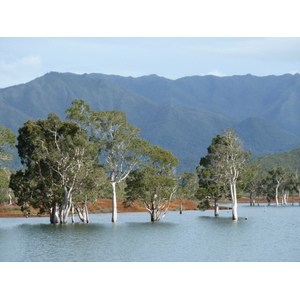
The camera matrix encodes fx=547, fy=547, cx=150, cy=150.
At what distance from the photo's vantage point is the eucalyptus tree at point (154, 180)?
63184 millimetres

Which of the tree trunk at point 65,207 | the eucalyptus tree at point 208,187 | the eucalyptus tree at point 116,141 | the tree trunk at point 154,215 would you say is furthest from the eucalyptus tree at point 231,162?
the tree trunk at point 65,207

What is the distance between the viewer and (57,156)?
57281 millimetres

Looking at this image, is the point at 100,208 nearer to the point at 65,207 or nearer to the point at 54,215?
the point at 54,215

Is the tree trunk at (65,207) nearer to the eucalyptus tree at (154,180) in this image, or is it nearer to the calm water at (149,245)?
the calm water at (149,245)

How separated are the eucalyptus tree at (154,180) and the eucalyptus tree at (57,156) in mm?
6004

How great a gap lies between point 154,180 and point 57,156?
39.1 ft

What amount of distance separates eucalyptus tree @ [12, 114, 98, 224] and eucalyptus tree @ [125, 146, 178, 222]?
6004 mm

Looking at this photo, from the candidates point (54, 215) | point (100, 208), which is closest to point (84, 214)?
point (54, 215)

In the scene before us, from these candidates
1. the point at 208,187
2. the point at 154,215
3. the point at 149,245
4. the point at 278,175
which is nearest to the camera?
the point at 149,245

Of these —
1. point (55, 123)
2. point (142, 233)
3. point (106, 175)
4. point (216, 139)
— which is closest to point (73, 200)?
point (106, 175)

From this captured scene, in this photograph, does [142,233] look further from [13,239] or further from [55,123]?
[55,123]

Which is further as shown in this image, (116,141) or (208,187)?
(208,187)

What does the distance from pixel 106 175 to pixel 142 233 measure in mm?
13106
